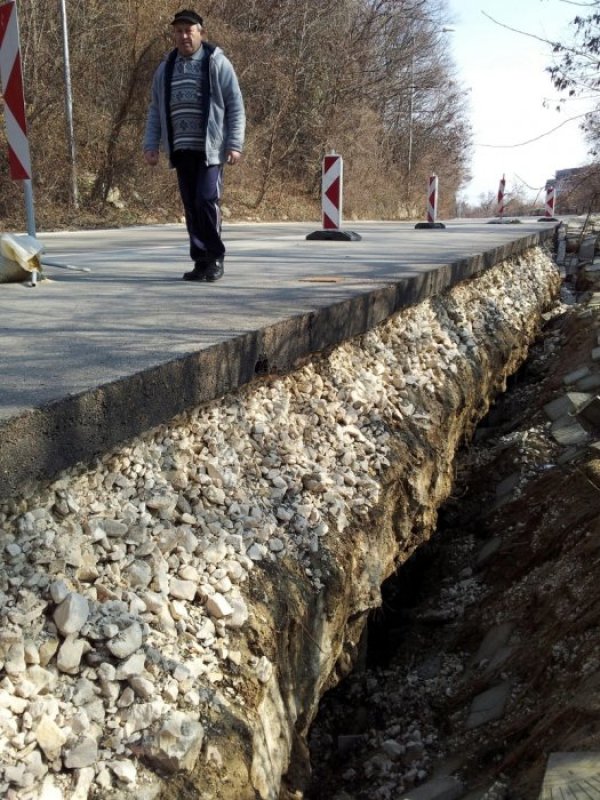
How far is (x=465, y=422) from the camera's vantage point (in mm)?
5824

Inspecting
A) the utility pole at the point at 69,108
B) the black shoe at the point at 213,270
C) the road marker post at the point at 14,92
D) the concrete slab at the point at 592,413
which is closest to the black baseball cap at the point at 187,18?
the road marker post at the point at 14,92

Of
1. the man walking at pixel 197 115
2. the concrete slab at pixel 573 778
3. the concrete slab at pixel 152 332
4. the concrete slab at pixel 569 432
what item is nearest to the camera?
the concrete slab at pixel 573 778

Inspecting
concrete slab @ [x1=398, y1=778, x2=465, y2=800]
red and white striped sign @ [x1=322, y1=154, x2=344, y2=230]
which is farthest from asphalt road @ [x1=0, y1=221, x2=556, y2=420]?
red and white striped sign @ [x1=322, y1=154, x2=344, y2=230]

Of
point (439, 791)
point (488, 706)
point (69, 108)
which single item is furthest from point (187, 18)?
point (69, 108)

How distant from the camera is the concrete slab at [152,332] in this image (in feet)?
7.58

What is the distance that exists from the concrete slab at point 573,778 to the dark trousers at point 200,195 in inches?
153

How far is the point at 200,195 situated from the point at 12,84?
1598mm

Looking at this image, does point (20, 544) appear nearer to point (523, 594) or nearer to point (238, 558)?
point (238, 558)

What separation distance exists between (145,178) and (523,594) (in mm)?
15964

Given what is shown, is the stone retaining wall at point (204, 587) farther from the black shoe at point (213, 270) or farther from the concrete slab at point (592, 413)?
the concrete slab at point (592, 413)

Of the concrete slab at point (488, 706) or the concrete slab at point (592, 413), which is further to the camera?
the concrete slab at point (592, 413)

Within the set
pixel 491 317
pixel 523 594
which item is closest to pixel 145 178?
pixel 491 317

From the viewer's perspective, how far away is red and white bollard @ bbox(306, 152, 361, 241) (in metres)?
10.1

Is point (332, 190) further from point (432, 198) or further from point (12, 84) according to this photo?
point (12, 84)
